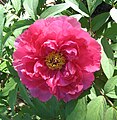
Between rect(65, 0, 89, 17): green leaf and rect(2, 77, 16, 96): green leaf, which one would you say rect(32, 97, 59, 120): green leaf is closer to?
Result: rect(2, 77, 16, 96): green leaf

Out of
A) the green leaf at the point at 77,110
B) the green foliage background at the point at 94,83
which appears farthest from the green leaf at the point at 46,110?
the green leaf at the point at 77,110

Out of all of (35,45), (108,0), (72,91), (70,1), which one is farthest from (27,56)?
(108,0)

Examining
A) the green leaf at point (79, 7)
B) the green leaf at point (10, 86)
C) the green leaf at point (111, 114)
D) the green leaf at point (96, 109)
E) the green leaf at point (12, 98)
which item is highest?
the green leaf at point (79, 7)

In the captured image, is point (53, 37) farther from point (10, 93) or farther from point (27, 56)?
point (10, 93)

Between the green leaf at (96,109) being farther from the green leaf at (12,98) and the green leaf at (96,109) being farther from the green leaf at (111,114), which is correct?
the green leaf at (12,98)

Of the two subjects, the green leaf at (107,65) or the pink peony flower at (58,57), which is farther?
the green leaf at (107,65)

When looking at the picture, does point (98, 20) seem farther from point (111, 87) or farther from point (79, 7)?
point (111, 87)

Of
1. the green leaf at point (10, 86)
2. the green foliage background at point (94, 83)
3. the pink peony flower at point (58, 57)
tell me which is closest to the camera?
the pink peony flower at point (58, 57)
